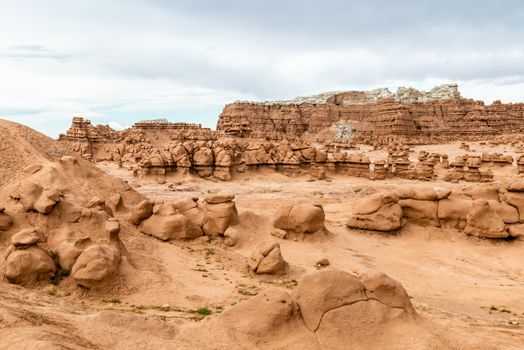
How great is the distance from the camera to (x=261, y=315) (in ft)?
24.4

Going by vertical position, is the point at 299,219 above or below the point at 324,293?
below

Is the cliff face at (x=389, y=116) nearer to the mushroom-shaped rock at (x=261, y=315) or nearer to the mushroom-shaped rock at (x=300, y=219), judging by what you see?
the mushroom-shaped rock at (x=300, y=219)

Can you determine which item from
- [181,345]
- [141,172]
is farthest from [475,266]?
[141,172]

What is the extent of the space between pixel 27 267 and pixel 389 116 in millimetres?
72744

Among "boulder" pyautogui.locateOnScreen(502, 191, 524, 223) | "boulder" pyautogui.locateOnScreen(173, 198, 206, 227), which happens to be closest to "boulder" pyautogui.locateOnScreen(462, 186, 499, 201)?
"boulder" pyautogui.locateOnScreen(502, 191, 524, 223)

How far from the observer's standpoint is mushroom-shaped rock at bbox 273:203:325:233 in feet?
55.7

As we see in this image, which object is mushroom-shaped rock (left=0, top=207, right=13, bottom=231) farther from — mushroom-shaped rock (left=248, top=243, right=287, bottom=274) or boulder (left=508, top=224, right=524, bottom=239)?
boulder (left=508, top=224, right=524, bottom=239)

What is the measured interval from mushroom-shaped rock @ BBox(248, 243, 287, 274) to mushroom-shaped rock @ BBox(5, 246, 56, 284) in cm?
534

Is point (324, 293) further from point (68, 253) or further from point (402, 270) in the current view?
point (402, 270)

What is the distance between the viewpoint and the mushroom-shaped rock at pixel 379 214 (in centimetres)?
1841

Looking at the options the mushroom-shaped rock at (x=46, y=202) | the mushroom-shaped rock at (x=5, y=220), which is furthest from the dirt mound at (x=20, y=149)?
the mushroom-shaped rock at (x=46, y=202)

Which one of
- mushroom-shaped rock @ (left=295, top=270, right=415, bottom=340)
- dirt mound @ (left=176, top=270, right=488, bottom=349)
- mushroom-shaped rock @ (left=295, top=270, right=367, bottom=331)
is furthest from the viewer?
mushroom-shaped rock @ (left=295, top=270, right=367, bottom=331)

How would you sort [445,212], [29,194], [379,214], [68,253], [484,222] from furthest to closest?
[445,212] → [379,214] → [484,222] → [29,194] → [68,253]

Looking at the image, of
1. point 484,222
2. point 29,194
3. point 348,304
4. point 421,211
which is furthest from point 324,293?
point 484,222
